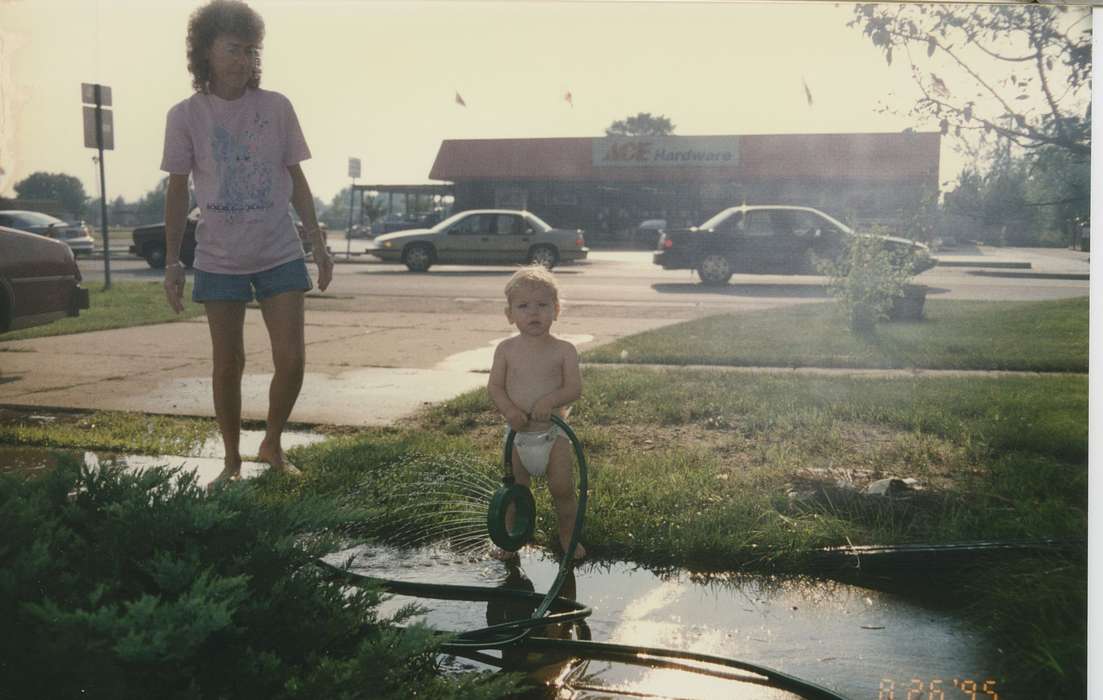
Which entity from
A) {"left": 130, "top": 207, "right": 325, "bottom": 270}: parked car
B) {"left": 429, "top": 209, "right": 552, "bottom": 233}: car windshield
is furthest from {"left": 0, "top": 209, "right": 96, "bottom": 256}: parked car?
{"left": 429, "top": 209, "right": 552, "bottom": 233}: car windshield

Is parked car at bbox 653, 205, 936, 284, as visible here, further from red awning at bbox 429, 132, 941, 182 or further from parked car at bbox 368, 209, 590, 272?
parked car at bbox 368, 209, 590, 272

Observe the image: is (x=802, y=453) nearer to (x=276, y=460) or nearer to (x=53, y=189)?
(x=276, y=460)

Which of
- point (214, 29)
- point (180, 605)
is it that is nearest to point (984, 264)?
point (214, 29)

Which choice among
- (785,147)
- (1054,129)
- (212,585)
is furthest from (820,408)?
(212,585)

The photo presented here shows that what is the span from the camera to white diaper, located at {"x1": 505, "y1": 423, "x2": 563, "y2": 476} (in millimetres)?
3062

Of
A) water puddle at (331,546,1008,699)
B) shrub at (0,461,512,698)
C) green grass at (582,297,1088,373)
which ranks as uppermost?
green grass at (582,297,1088,373)

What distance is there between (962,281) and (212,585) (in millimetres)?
3952

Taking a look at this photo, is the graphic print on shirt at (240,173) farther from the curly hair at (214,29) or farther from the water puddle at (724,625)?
the water puddle at (724,625)

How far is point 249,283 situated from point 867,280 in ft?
9.86

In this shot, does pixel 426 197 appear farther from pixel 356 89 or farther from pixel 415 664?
pixel 415 664

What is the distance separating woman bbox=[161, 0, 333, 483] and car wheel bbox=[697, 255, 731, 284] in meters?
1.72

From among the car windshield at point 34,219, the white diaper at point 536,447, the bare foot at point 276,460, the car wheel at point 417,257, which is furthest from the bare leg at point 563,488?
the car windshield at point 34,219

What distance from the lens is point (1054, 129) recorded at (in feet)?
13.1

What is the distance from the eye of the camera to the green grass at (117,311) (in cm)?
445
